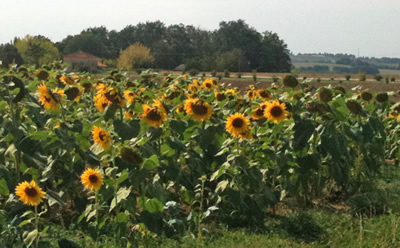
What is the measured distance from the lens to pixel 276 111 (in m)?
5.25

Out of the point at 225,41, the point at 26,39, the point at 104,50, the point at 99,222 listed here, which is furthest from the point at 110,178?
the point at 104,50

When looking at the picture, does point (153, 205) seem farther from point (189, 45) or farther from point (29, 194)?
point (189, 45)

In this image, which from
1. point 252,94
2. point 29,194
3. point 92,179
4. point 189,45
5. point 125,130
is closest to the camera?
point 29,194

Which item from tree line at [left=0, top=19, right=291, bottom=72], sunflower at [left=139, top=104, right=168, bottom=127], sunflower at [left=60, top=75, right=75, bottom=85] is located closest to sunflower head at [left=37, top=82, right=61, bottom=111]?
sunflower at [left=139, top=104, right=168, bottom=127]

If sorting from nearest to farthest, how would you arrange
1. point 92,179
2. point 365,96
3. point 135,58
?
point 92,179 → point 365,96 → point 135,58

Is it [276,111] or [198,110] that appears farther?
[276,111]

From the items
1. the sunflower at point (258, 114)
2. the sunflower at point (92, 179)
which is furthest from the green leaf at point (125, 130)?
the sunflower at point (258, 114)

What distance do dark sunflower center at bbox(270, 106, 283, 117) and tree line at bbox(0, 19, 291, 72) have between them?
185ft

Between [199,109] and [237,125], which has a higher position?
[199,109]

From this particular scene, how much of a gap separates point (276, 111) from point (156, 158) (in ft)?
5.21

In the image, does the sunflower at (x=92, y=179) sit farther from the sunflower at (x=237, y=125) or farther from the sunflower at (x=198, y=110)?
the sunflower at (x=237, y=125)

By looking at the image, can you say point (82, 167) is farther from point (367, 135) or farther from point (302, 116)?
point (367, 135)

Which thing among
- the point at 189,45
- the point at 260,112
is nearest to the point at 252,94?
the point at 260,112

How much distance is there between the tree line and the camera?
76.1 meters
